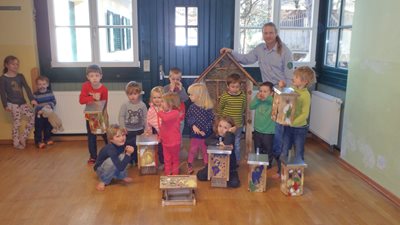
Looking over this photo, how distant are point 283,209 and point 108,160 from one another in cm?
158

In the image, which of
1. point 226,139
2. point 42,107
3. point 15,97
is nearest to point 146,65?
point 42,107

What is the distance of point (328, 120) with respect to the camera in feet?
14.7

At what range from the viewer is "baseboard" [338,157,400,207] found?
10.6ft

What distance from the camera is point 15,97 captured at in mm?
4531

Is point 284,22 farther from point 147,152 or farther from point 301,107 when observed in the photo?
point 147,152

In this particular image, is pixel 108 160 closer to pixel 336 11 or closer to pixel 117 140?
pixel 117 140

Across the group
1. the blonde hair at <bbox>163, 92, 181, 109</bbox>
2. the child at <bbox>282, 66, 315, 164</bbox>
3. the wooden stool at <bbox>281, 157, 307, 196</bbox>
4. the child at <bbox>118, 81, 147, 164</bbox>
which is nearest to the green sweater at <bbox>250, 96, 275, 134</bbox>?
the child at <bbox>282, 66, 315, 164</bbox>

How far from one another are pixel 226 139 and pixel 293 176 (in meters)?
0.67

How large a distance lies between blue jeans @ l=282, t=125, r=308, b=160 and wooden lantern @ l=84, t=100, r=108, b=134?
1.84m

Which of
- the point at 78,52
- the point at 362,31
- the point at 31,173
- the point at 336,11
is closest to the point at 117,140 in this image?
the point at 31,173

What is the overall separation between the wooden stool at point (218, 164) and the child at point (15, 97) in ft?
7.94

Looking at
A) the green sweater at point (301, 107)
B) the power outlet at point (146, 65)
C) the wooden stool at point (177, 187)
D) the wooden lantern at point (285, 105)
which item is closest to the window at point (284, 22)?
the power outlet at point (146, 65)

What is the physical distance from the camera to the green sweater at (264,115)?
3.76 metres

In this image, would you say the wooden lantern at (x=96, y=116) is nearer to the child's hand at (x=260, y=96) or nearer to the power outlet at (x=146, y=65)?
the power outlet at (x=146, y=65)
